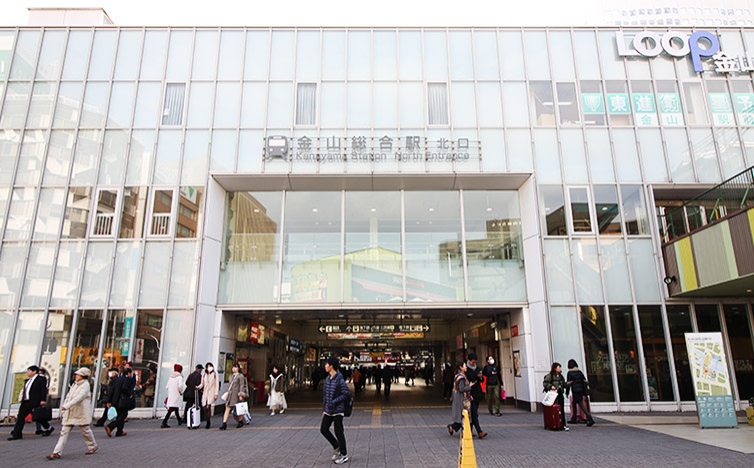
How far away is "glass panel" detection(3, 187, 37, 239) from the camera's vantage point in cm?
1462

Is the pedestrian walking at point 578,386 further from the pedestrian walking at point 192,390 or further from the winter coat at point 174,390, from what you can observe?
the winter coat at point 174,390

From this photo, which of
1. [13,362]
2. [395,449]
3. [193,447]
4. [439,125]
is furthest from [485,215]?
[13,362]

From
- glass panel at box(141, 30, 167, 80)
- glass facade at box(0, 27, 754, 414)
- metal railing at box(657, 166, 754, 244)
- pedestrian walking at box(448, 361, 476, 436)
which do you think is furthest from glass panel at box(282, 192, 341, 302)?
metal railing at box(657, 166, 754, 244)

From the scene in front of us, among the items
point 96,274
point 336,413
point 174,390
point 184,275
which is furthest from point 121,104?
point 336,413

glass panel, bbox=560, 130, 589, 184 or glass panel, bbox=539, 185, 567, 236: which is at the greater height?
glass panel, bbox=560, 130, 589, 184

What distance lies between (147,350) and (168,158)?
5.87m

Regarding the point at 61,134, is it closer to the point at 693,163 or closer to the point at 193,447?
the point at 193,447

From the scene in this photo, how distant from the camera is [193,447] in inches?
359

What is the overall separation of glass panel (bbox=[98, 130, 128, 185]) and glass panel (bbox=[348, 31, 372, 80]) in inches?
297

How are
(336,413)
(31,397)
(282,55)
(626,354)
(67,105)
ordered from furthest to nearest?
(282,55) → (67,105) → (626,354) → (31,397) → (336,413)

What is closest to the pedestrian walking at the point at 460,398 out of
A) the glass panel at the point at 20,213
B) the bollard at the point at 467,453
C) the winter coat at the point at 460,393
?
the winter coat at the point at 460,393

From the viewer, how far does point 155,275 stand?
47.1 feet

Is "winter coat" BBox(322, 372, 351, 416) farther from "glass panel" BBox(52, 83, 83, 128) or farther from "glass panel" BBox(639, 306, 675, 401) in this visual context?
"glass panel" BBox(52, 83, 83, 128)

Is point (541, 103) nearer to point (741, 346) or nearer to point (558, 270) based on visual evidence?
point (558, 270)
